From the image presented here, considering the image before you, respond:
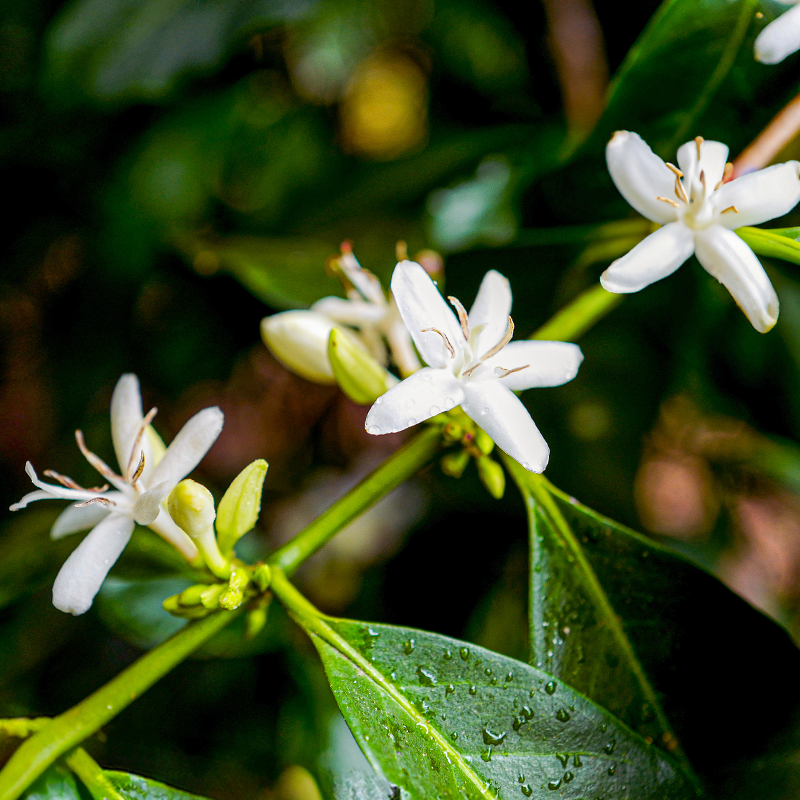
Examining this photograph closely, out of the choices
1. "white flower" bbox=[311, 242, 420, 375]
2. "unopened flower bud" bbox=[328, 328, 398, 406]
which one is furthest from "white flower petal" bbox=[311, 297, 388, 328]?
"unopened flower bud" bbox=[328, 328, 398, 406]

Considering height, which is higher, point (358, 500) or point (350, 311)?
point (350, 311)

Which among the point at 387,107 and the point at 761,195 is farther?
the point at 387,107

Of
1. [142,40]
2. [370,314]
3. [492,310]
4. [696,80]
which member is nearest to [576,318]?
[492,310]

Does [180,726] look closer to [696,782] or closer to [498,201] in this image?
[696,782]

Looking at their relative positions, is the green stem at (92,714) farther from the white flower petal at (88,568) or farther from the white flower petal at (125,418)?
the white flower petal at (125,418)

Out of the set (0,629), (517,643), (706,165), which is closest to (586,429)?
(517,643)

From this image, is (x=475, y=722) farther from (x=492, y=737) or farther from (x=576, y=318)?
(x=576, y=318)
